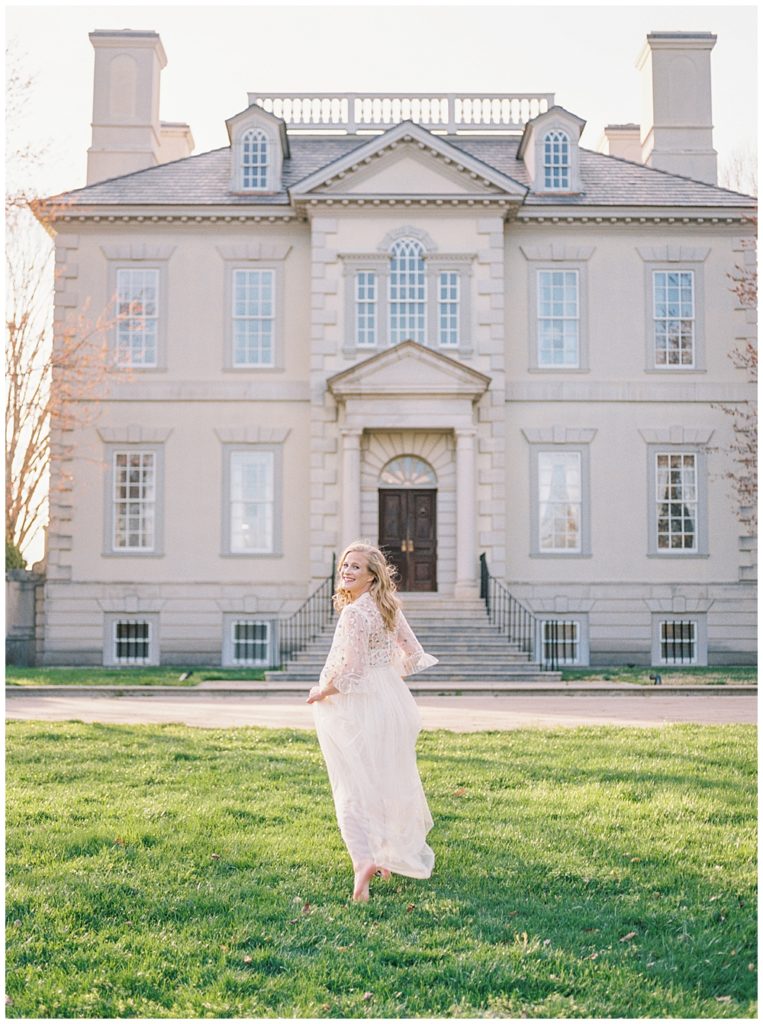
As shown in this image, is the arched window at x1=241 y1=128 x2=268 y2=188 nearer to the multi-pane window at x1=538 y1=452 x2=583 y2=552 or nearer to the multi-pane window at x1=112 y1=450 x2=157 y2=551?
the multi-pane window at x1=112 y1=450 x2=157 y2=551

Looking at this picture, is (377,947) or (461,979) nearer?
(461,979)

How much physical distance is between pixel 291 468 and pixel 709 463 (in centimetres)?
879

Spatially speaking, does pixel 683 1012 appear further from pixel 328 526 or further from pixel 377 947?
pixel 328 526

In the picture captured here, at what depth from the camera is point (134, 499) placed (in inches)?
927

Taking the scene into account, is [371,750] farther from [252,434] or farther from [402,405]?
[252,434]

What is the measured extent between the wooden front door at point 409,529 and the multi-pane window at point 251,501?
7.80 feet

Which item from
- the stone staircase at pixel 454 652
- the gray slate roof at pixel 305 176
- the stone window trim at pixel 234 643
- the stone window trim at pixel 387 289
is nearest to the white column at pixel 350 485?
the stone staircase at pixel 454 652

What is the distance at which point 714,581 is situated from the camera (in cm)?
2345

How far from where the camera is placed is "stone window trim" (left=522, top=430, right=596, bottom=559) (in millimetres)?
23359

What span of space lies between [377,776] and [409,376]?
16.6m

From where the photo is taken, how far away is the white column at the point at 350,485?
22.4m

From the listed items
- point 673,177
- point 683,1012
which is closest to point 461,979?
point 683,1012

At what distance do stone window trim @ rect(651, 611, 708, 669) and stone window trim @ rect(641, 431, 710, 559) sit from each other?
3.93 feet

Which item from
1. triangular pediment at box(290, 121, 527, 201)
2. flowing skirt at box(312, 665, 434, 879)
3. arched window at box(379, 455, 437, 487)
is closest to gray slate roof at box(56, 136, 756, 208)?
triangular pediment at box(290, 121, 527, 201)
